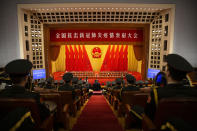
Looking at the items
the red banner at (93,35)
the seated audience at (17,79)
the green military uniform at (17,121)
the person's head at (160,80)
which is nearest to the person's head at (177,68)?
the person's head at (160,80)

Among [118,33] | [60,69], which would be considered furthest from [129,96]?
[60,69]

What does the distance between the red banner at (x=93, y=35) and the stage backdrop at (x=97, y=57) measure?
449 centimetres

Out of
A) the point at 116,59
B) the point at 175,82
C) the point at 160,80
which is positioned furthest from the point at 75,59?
the point at 175,82

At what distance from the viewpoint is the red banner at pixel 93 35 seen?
687cm

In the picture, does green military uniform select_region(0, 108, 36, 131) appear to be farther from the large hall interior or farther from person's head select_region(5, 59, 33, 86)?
the large hall interior

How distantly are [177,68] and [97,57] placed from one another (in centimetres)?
1085

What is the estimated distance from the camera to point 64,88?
107 inches

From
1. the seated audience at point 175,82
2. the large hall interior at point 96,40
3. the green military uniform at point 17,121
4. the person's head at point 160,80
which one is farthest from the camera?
the large hall interior at point 96,40

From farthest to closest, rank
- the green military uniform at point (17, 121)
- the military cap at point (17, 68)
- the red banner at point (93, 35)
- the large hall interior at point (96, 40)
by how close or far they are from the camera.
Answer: the red banner at point (93, 35), the large hall interior at point (96, 40), the military cap at point (17, 68), the green military uniform at point (17, 121)

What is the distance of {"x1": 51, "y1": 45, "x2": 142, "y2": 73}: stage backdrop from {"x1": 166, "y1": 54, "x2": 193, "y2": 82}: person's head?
416 inches

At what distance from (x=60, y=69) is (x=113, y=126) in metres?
10.7

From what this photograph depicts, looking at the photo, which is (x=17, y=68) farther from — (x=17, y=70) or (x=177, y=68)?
(x=177, y=68)

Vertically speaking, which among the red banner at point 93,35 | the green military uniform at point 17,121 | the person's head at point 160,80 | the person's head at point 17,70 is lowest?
the green military uniform at point 17,121

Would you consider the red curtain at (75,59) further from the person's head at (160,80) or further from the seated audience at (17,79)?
the seated audience at (17,79)
